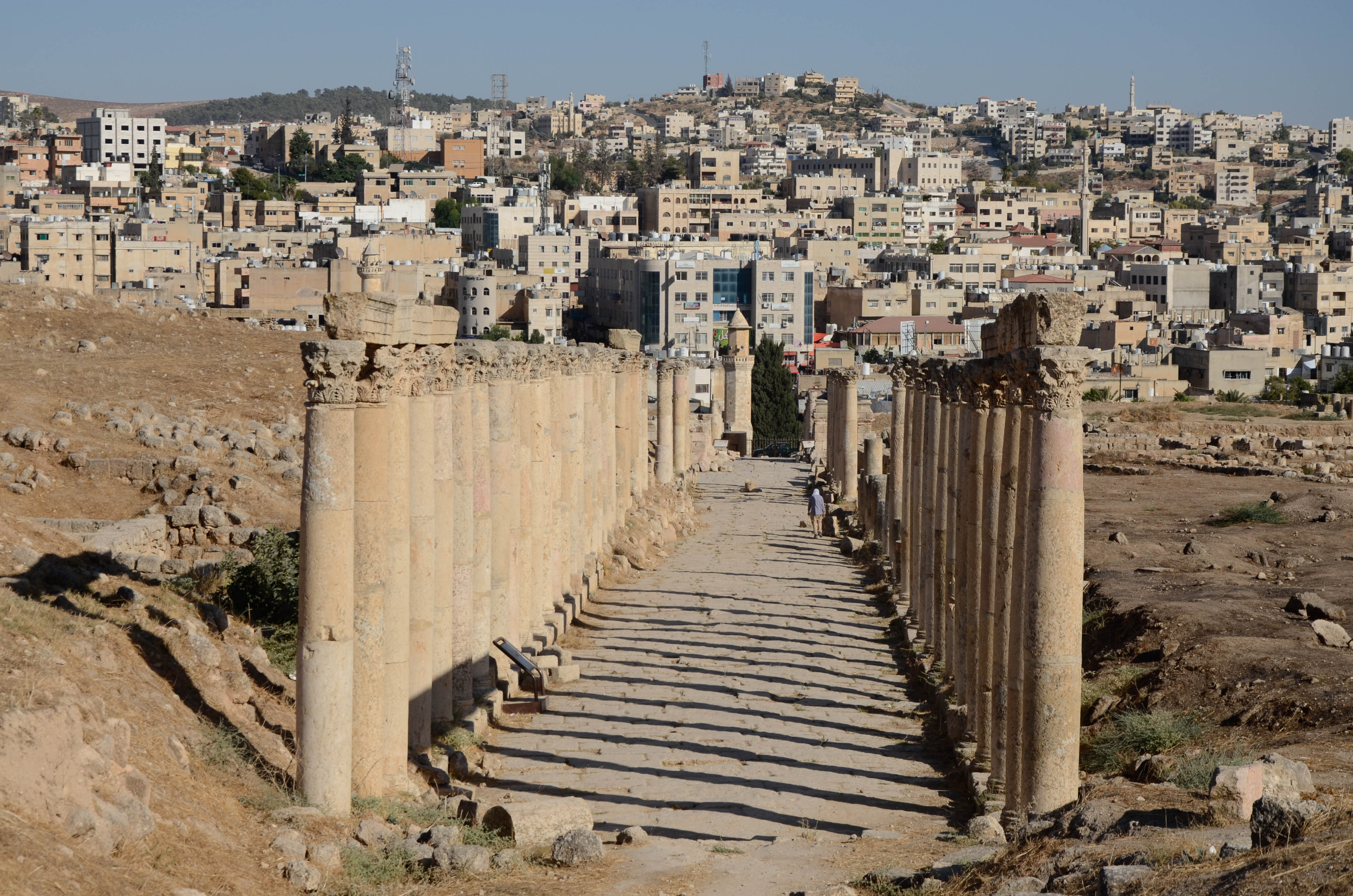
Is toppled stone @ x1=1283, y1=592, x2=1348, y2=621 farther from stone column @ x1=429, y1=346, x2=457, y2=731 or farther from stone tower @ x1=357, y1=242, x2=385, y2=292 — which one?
stone tower @ x1=357, y1=242, x2=385, y2=292

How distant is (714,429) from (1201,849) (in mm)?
48541

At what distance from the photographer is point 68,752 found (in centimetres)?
911

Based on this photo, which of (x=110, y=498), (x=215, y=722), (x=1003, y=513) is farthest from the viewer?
(x=110, y=498)

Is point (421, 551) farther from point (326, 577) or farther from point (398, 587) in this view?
point (326, 577)

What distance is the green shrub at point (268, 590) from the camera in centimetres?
1556

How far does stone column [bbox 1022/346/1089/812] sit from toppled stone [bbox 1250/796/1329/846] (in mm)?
2920

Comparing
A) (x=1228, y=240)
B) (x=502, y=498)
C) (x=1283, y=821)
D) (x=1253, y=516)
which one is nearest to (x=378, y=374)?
(x=502, y=498)

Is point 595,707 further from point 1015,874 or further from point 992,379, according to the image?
point 1015,874

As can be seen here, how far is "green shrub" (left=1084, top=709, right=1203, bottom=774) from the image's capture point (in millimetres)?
13078

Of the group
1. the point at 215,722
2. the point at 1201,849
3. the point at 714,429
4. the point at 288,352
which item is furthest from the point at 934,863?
the point at 714,429

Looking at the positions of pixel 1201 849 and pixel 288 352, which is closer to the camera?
pixel 1201 849

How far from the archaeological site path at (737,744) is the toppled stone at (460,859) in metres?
0.87

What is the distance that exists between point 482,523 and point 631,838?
5.27 meters

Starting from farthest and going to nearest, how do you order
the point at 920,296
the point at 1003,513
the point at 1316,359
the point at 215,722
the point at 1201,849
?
the point at 920,296
the point at 1316,359
the point at 1003,513
the point at 215,722
the point at 1201,849
